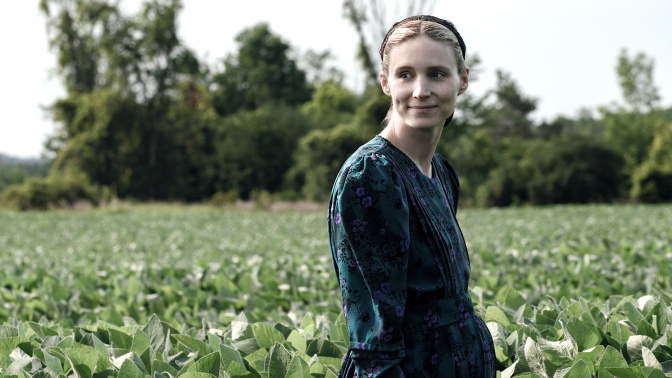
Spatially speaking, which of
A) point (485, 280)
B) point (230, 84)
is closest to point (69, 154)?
point (230, 84)

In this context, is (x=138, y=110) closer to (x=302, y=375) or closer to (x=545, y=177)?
(x=545, y=177)

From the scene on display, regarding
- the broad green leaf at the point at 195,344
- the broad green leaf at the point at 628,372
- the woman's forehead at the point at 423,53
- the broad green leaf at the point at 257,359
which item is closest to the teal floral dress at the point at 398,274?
the woman's forehead at the point at 423,53

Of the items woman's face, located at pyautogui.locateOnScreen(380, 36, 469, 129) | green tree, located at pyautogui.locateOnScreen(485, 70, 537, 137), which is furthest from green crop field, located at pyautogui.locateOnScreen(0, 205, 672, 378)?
green tree, located at pyautogui.locateOnScreen(485, 70, 537, 137)

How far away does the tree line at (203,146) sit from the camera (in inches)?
1289

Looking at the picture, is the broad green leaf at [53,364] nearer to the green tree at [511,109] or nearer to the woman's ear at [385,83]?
the woman's ear at [385,83]

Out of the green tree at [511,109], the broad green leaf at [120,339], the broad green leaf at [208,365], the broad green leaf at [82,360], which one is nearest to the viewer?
the broad green leaf at [208,365]

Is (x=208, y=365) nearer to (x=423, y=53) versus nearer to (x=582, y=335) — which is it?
(x=423, y=53)

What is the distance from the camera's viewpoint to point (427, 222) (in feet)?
5.56

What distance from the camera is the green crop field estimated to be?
2219 mm

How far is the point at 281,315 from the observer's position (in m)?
3.66

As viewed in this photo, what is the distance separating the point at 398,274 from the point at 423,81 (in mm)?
532

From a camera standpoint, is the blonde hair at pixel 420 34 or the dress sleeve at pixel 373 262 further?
the blonde hair at pixel 420 34

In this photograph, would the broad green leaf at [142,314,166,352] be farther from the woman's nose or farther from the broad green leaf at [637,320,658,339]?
the broad green leaf at [637,320,658,339]

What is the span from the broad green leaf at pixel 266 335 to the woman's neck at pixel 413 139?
3.34ft
